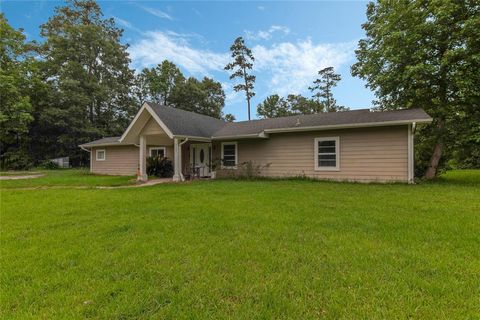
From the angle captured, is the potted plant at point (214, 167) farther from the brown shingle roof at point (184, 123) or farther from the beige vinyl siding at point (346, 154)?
the brown shingle roof at point (184, 123)

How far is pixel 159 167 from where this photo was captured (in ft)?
48.9

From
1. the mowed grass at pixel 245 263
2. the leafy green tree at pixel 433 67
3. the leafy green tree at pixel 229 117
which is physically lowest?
the mowed grass at pixel 245 263

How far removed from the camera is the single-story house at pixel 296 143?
9.87 m

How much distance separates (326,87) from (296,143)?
24.1 metres

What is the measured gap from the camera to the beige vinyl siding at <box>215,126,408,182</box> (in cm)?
985

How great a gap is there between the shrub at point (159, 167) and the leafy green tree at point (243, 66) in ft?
54.6

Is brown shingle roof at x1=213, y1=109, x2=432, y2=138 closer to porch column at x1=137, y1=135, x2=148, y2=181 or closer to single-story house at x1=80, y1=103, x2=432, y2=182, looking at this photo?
single-story house at x1=80, y1=103, x2=432, y2=182

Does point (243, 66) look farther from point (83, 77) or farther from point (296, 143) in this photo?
point (296, 143)

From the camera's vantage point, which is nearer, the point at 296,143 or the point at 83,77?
the point at 296,143

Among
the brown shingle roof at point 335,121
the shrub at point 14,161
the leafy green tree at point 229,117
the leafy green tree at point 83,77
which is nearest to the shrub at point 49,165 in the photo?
the shrub at point 14,161

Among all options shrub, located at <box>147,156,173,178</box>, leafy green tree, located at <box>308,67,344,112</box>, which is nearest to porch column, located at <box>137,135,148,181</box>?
shrub, located at <box>147,156,173,178</box>

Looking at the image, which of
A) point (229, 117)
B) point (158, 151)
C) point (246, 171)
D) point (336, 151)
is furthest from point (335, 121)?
point (229, 117)

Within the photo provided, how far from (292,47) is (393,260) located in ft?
51.9

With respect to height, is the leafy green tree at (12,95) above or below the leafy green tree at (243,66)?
below
